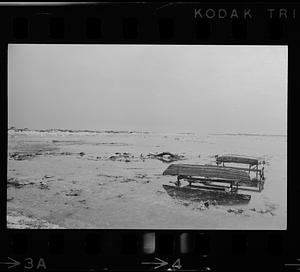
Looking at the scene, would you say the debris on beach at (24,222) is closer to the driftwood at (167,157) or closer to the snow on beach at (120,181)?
the snow on beach at (120,181)

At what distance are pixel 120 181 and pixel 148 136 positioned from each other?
187 millimetres

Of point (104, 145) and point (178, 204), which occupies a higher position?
point (104, 145)

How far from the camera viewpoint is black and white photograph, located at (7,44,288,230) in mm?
1383

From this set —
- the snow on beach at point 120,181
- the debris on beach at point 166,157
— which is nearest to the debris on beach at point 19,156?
the snow on beach at point 120,181

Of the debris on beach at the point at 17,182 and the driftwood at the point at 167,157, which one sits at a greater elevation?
the driftwood at the point at 167,157

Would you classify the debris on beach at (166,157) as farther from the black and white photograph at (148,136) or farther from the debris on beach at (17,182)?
the debris on beach at (17,182)

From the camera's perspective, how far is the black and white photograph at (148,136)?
54.4 inches

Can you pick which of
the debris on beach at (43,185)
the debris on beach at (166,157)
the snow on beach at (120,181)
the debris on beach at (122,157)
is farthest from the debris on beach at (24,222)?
the debris on beach at (166,157)

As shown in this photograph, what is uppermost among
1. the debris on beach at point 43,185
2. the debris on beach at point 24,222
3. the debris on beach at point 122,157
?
the debris on beach at point 122,157

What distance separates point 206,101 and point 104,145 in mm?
391

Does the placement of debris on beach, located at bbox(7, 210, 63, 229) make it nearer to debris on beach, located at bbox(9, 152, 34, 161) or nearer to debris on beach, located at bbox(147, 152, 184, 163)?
debris on beach, located at bbox(9, 152, 34, 161)

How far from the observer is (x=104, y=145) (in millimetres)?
1404
